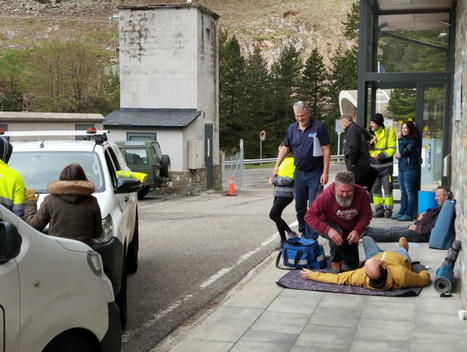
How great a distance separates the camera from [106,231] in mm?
7074

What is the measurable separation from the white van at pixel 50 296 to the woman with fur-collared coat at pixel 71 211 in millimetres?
1756

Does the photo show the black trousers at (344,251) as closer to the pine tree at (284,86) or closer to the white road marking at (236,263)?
the white road marking at (236,263)

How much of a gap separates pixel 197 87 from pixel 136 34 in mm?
3605

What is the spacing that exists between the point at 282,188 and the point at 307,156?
0.60 m

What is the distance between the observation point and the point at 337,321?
276 inches

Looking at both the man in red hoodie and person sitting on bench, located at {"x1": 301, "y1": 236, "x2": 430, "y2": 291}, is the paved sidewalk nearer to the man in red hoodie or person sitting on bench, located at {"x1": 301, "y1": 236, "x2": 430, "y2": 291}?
person sitting on bench, located at {"x1": 301, "y1": 236, "x2": 430, "y2": 291}

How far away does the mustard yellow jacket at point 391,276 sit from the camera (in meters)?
8.20

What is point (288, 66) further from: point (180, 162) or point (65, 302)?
point (65, 302)

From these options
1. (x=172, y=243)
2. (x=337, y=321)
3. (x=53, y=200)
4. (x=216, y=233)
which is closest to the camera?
(x=53, y=200)

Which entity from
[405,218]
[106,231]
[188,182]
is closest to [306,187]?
[106,231]

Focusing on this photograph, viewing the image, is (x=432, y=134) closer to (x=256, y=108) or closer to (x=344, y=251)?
(x=344, y=251)

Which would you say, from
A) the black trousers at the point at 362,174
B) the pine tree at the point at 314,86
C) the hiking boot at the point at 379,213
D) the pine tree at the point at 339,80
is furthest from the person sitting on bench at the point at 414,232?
the pine tree at the point at 314,86

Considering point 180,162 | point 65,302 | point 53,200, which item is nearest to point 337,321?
point 53,200

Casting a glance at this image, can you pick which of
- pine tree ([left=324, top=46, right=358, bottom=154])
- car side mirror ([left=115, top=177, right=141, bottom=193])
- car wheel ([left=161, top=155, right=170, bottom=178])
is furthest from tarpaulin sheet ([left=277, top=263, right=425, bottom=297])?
pine tree ([left=324, top=46, right=358, bottom=154])
